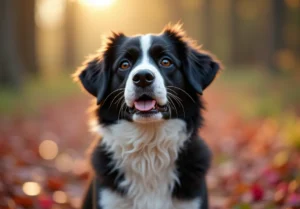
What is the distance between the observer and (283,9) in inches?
682

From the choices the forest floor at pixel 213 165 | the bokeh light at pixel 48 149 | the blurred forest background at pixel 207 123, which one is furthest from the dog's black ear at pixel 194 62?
the bokeh light at pixel 48 149

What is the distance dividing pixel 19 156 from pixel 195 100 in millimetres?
3751

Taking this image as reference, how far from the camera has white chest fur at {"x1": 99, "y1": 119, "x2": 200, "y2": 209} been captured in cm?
399

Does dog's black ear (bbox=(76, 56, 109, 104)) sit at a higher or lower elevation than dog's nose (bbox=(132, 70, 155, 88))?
higher

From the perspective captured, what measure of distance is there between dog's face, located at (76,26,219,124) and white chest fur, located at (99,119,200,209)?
0.12 metres

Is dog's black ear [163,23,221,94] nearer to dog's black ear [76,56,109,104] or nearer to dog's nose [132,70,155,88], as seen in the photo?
dog's nose [132,70,155,88]

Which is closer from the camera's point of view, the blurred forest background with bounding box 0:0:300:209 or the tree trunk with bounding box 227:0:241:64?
the blurred forest background with bounding box 0:0:300:209

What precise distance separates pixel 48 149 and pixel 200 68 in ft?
15.3

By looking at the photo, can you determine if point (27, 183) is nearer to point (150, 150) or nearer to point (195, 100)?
point (150, 150)

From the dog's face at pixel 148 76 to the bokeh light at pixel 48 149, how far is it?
3.52 metres

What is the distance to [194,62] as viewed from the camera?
169 inches

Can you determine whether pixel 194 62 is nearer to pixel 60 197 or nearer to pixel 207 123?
pixel 60 197

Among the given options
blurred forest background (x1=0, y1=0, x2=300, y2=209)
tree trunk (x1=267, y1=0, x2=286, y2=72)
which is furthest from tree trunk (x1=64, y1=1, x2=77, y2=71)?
tree trunk (x1=267, y1=0, x2=286, y2=72)

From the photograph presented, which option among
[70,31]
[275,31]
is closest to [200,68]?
[275,31]
